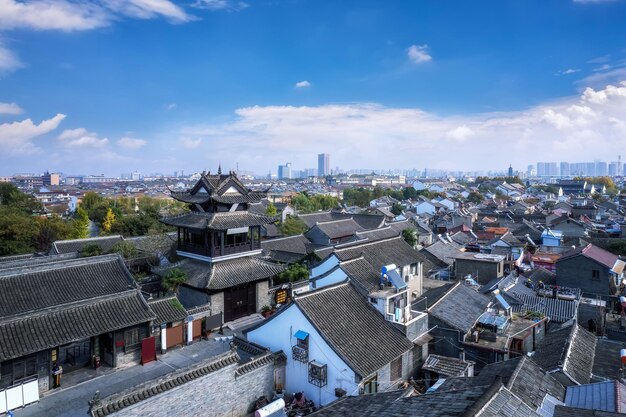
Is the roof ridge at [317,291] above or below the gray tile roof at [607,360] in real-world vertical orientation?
above

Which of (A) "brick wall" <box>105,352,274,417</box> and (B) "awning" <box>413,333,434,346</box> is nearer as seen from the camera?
(A) "brick wall" <box>105,352,274,417</box>

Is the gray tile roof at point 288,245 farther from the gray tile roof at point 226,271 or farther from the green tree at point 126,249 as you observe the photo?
the gray tile roof at point 226,271

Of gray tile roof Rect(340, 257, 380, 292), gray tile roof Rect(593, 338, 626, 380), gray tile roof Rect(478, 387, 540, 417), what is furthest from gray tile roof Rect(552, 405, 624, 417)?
gray tile roof Rect(340, 257, 380, 292)

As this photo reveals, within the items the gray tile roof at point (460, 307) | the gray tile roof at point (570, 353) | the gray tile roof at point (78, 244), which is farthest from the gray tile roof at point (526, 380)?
the gray tile roof at point (78, 244)

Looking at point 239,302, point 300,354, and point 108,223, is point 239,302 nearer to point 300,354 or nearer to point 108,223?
point 300,354

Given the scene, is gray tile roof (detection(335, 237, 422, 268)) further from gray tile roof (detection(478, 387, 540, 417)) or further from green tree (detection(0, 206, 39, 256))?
green tree (detection(0, 206, 39, 256))

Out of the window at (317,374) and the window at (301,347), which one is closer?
Result: the window at (317,374)
